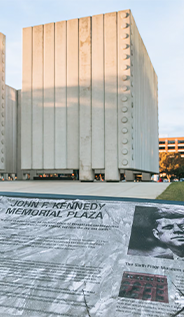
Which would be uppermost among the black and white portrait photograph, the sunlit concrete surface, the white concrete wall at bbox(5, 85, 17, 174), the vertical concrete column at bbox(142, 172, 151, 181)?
the white concrete wall at bbox(5, 85, 17, 174)

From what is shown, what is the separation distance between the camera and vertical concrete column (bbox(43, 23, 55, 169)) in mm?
20344

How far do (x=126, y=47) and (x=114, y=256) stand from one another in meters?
17.2

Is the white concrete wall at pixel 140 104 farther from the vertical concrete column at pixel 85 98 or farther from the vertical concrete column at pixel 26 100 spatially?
the vertical concrete column at pixel 26 100

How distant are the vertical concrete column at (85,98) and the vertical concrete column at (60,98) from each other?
1277 mm

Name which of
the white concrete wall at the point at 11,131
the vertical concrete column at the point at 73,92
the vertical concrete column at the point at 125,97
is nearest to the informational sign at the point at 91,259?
the vertical concrete column at the point at 125,97

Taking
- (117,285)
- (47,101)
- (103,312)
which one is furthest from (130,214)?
(47,101)

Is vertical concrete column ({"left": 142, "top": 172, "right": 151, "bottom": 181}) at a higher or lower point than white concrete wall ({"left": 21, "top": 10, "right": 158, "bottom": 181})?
lower

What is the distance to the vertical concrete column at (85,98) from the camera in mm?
19344

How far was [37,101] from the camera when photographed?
68.1 ft

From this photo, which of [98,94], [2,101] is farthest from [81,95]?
[2,101]

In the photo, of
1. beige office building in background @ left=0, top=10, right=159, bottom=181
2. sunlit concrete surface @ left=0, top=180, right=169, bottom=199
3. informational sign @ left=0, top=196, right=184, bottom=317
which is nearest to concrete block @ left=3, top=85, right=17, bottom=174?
beige office building in background @ left=0, top=10, right=159, bottom=181

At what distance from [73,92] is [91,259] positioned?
17.4 m

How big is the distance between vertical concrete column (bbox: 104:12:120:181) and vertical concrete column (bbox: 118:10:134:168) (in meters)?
0.32

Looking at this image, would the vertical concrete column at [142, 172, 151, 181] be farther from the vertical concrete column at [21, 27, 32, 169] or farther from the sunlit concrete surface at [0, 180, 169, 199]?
the sunlit concrete surface at [0, 180, 169, 199]
